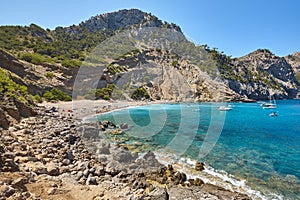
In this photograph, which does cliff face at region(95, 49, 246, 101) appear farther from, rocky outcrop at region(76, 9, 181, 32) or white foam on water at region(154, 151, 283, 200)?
white foam on water at region(154, 151, 283, 200)

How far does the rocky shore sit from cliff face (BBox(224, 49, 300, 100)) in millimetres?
85106

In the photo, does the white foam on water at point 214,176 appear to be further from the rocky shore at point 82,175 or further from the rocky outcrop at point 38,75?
the rocky outcrop at point 38,75

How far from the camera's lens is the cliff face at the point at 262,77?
9812 cm

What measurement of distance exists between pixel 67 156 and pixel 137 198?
543cm

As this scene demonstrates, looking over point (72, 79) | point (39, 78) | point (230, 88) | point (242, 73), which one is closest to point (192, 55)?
point (230, 88)

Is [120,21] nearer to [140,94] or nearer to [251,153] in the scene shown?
[140,94]

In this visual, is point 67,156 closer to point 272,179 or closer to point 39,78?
point 272,179

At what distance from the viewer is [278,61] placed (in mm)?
142125

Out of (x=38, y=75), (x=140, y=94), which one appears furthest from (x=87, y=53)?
(x=38, y=75)

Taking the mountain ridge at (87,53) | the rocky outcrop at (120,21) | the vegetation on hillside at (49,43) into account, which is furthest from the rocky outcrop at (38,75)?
the rocky outcrop at (120,21)

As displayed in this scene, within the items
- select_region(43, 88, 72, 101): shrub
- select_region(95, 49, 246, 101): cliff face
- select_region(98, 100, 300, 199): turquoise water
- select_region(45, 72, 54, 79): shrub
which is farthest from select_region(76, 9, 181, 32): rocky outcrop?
select_region(98, 100, 300, 199): turquoise water

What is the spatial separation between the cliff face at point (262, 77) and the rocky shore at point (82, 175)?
3351 inches

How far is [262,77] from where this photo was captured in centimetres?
12400

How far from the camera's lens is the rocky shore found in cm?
700
